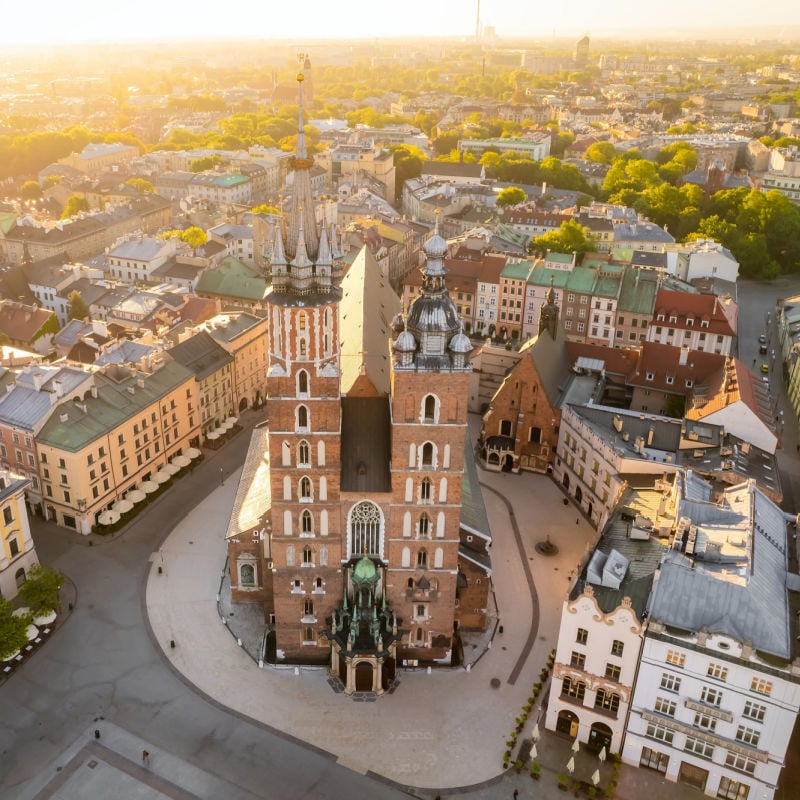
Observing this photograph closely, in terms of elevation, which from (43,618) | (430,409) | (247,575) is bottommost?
(43,618)

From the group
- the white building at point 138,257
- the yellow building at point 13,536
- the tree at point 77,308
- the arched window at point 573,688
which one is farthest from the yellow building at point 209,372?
the arched window at point 573,688

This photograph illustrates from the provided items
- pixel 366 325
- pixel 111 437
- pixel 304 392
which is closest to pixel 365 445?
pixel 304 392

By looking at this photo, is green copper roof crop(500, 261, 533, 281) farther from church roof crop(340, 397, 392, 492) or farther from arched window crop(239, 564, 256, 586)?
arched window crop(239, 564, 256, 586)

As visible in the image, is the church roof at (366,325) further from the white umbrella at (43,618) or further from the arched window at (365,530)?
the white umbrella at (43,618)

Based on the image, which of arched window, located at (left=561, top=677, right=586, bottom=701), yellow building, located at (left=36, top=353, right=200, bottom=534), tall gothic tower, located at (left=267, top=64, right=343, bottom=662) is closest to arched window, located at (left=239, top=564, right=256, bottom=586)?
tall gothic tower, located at (left=267, top=64, right=343, bottom=662)

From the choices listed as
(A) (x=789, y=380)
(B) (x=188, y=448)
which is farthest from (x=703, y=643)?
(A) (x=789, y=380)

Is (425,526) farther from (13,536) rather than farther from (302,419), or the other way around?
(13,536)
